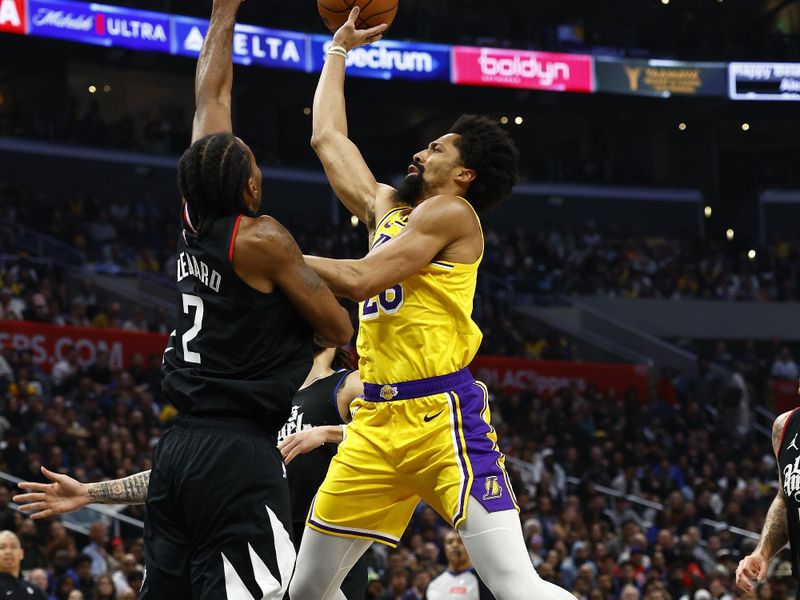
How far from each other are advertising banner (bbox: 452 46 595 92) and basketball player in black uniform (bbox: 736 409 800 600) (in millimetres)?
22439

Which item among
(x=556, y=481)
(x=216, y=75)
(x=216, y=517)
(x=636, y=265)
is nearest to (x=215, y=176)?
(x=216, y=75)

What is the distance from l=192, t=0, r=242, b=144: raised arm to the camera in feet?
14.4

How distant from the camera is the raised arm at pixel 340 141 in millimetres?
5504

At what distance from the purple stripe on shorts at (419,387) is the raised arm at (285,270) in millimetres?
999

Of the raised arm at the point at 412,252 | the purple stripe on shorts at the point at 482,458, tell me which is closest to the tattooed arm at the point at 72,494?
the raised arm at the point at 412,252

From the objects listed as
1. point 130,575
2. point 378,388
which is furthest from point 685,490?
point 378,388

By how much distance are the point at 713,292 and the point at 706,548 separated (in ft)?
46.1

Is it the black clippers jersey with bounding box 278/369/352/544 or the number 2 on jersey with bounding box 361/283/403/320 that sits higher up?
the number 2 on jersey with bounding box 361/283/403/320

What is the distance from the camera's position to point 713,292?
96.6 ft

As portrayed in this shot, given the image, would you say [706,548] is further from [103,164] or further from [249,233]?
[103,164]

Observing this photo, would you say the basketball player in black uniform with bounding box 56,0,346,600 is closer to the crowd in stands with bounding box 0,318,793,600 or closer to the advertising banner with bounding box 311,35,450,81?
the crowd in stands with bounding box 0,318,793,600

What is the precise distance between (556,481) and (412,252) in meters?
13.2

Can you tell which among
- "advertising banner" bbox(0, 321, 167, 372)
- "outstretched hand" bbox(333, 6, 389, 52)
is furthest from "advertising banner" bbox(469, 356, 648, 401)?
"outstretched hand" bbox(333, 6, 389, 52)

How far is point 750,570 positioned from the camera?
547 cm
